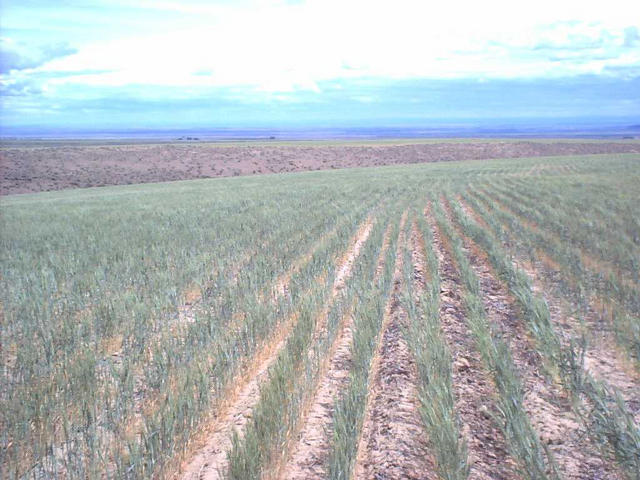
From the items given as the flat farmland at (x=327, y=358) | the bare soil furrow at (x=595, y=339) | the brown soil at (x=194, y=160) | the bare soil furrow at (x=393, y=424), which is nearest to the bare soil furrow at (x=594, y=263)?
the flat farmland at (x=327, y=358)

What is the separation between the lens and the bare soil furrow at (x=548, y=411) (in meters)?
3.69

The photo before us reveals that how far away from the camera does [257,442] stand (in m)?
3.72

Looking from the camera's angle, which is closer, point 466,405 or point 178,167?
point 466,405

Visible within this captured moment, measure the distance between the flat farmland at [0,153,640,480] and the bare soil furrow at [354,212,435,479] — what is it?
2cm

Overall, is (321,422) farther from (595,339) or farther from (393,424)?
(595,339)

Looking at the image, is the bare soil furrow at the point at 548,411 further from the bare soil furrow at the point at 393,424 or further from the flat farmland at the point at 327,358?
the bare soil furrow at the point at 393,424

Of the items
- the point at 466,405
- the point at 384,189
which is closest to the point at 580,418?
the point at 466,405

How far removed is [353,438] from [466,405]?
3.90 ft

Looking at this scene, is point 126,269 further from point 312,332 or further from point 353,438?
point 353,438

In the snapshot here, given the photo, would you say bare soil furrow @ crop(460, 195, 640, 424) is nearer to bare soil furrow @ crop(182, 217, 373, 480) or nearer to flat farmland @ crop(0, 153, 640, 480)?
flat farmland @ crop(0, 153, 640, 480)

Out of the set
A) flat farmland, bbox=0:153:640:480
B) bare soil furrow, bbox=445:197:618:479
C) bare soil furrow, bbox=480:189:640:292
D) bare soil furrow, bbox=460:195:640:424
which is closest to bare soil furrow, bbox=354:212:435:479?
flat farmland, bbox=0:153:640:480

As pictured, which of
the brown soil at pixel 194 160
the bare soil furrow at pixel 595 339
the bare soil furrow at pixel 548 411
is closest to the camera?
the bare soil furrow at pixel 548 411

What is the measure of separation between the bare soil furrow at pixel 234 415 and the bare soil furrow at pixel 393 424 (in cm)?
94

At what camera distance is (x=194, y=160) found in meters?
62.7
